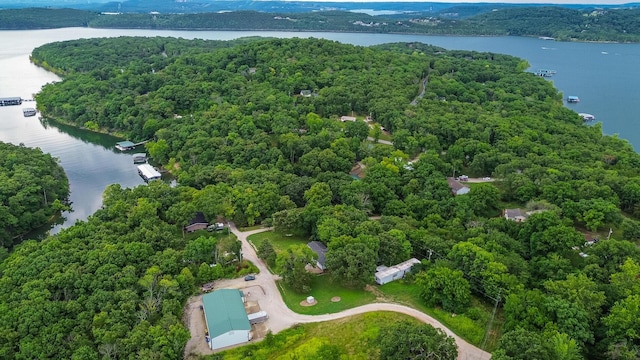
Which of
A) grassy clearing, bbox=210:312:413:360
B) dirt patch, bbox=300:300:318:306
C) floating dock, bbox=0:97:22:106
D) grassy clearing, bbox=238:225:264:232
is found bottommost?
grassy clearing, bbox=210:312:413:360

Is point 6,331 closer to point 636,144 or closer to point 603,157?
point 603,157

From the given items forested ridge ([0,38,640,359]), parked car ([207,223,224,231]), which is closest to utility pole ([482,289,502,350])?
forested ridge ([0,38,640,359])

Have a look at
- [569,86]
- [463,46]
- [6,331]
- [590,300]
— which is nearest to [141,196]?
[6,331]

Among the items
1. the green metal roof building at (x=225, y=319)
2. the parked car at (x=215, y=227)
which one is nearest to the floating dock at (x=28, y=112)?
the parked car at (x=215, y=227)

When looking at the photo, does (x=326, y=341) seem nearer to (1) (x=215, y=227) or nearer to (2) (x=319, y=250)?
(2) (x=319, y=250)

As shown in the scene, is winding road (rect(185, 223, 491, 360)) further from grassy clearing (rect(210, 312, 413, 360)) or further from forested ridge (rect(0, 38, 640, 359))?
forested ridge (rect(0, 38, 640, 359))

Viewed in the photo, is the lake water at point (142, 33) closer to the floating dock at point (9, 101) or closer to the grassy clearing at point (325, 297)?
the floating dock at point (9, 101)

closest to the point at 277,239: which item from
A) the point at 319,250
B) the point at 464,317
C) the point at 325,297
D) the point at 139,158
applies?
the point at 319,250
